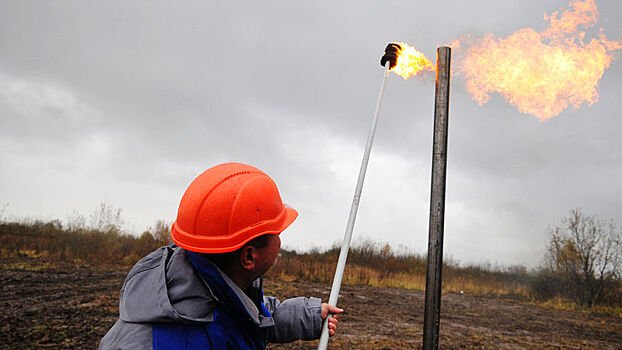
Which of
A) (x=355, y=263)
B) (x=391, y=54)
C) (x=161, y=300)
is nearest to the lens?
(x=161, y=300)

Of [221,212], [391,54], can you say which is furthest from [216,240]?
[391,54]

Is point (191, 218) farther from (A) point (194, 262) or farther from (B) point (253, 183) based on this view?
(B) point (253, 183)

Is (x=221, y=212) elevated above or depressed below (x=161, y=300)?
above

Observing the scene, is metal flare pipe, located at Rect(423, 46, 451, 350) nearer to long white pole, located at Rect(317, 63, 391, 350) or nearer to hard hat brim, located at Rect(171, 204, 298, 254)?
long white pole, located at Rect(317, 63, 391, 350)

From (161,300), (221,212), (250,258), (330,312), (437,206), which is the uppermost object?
(437,206)

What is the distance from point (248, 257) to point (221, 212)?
0.25 metres

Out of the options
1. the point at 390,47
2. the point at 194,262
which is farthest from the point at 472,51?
the point at 194,262

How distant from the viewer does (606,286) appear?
16.8m

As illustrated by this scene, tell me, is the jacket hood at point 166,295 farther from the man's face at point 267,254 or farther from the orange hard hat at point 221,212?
the man's face at point 267,254

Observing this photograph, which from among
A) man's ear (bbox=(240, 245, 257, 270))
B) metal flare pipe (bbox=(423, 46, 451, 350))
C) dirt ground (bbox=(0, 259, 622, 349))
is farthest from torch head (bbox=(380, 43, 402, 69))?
dirt ground (bbox=(0, 259, 622, 349))

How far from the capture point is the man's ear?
1.54 m

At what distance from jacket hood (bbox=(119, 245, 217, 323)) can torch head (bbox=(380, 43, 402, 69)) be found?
2.84 metres

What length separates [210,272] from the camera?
54.0 inches

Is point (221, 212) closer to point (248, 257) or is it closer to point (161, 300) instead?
point (248, 257)
